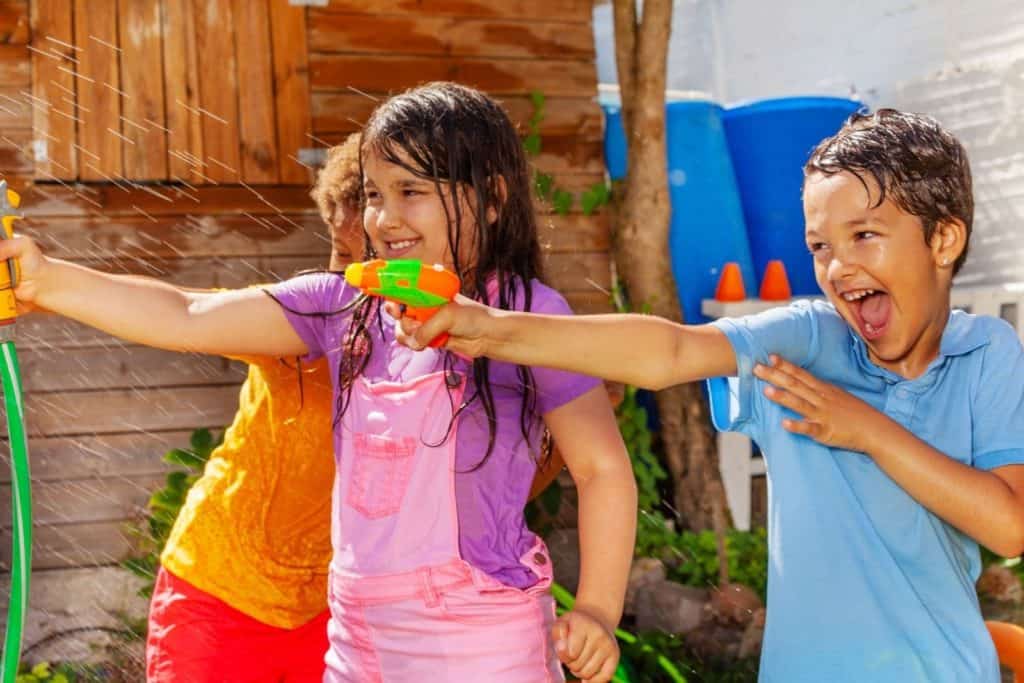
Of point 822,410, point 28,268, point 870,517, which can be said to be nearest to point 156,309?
point 28,268

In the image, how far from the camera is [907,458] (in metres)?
1.82

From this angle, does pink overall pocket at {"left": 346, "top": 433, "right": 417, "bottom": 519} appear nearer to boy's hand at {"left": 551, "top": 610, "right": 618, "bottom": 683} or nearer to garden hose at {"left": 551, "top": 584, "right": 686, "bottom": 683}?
boy's hand at {"left": 551, "top": 610, "right": 618, "bottom": 683}

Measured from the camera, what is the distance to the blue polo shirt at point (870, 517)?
73.7 inches

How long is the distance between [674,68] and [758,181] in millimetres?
1853

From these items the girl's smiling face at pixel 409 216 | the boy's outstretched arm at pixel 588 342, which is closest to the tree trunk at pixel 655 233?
the girl's smiling face at pixel 409 216

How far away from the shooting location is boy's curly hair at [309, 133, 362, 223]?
266 centimetres

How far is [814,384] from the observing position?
185 cm

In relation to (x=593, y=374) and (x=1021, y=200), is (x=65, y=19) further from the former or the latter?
(x=1021, y=200)

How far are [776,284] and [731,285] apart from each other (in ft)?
0.66

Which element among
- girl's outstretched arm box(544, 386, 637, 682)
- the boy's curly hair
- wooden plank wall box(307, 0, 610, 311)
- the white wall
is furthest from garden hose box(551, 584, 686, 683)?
the white wall

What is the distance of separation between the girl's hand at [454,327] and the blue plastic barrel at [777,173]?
4.05 meters

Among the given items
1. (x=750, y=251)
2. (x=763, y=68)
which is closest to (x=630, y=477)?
(x=750, y=251)

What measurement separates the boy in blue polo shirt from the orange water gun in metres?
0.29

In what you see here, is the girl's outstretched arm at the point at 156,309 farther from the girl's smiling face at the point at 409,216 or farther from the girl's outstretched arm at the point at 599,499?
the girl's outstretched arm at the point at 599,499
